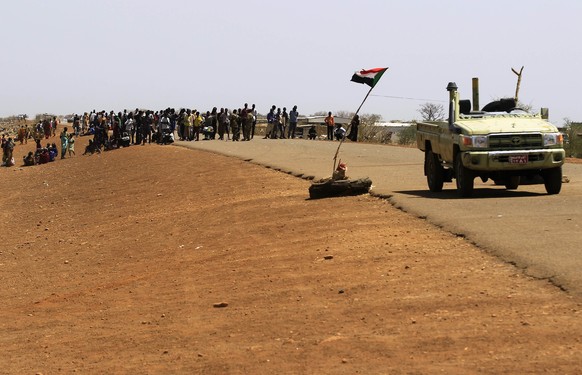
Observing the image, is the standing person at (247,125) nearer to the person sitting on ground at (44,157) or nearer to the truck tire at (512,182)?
the person sitting on ground at (44,157)

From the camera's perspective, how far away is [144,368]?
9.79m

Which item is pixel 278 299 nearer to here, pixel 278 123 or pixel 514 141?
pixel 514 141

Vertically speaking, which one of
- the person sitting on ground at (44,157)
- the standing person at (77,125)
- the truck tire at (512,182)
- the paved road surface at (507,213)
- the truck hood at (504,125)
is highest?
the truck hood at (504,125)

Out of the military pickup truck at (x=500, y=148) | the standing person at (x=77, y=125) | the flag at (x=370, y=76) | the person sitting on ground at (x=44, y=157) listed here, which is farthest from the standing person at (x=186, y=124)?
the military pickup truck at (x=500, y=148)

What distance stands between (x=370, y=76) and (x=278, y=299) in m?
10.6

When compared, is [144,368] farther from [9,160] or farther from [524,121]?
[9,160]

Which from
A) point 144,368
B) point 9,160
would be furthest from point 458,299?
point 9,160

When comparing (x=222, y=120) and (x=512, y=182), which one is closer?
(x=512, y=182)

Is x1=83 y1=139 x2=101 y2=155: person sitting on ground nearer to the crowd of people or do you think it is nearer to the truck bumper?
the crowd of people

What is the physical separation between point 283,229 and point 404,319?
7.63 m

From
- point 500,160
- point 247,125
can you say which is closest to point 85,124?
point 247,125

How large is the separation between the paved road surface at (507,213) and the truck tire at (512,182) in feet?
0.47

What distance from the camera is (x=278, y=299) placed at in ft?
39.4

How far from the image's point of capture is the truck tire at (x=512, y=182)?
1990 centimetres
